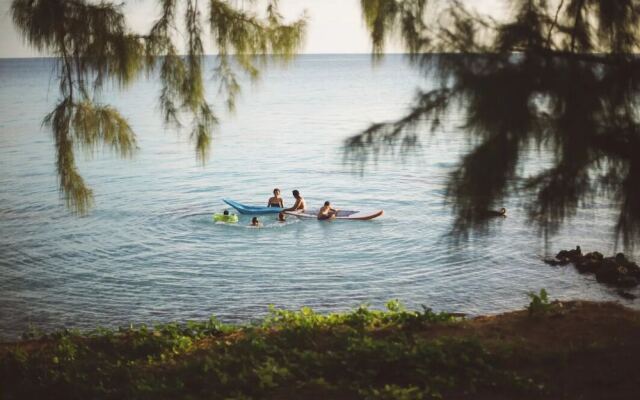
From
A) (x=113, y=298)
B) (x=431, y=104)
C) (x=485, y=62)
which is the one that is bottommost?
(x=113, y=298)

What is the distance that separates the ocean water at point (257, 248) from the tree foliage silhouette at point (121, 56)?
212 mm

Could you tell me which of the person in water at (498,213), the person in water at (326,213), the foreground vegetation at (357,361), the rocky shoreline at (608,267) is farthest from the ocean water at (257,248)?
the foreground vegetation at (357,361)

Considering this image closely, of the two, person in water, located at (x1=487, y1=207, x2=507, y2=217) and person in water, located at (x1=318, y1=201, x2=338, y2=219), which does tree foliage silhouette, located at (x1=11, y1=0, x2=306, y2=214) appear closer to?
person in water, located at (x1=487, y1=207, x2=507, y2=217)

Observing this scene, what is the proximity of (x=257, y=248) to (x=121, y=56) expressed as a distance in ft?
41.7

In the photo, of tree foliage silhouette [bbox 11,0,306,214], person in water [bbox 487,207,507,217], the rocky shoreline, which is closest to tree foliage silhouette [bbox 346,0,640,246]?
person in water [bbox 487,207,507,217]

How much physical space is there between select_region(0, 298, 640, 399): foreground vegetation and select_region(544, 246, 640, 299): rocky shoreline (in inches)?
270

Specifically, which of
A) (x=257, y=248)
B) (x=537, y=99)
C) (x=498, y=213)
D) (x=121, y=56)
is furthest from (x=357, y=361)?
(x=257, y=248)

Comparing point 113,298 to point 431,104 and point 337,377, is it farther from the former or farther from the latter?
point 431,104

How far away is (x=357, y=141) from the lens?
178 inches

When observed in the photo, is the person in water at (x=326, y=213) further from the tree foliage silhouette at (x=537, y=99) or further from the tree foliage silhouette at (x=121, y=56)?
the tree foliage silhouette at (x=537, y=99)

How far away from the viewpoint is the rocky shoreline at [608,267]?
13.6m

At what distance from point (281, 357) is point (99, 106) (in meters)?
3.05

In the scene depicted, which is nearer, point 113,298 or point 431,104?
point 431,104

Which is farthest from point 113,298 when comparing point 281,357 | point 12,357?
point 281,357
